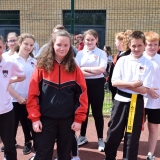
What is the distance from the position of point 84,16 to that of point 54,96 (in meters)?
7.46

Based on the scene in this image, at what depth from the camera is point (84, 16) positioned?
9719 mm

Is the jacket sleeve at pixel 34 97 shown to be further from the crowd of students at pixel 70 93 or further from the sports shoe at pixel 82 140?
the sports shoe at pixel 82 140

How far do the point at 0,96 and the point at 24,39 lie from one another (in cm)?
109

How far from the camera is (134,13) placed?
8656mm

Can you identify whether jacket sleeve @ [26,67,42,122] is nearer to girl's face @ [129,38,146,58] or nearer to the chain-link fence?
girl's face @ [129,38,146,58]

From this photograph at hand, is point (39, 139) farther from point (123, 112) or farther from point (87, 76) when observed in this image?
point (87, 76)

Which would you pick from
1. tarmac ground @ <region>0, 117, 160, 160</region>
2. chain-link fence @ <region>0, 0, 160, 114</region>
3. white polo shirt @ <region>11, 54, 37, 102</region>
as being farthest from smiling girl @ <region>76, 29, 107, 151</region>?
chain-link fence @ <region>0, 0, 160, 114</region>

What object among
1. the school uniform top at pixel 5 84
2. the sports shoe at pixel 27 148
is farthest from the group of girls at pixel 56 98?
the sports shoe at pixel 27 148

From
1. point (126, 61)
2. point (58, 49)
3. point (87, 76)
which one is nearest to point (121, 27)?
point (87, 76)

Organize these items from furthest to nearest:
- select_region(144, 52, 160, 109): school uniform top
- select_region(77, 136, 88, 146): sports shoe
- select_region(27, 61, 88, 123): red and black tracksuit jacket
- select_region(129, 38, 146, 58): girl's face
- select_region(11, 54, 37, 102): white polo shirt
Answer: select_region(77, 136, 88, 146): sports shoe, select_region(11, 54, 37, 102): white polo shirt, select_region(144, 52, 160, 109): school uniform top, select_region(129, 38, 146, 58): girl's face, select_region(27, 61, 88, 123): red and black tracksuit jacket

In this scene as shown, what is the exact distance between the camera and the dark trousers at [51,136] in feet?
9.14

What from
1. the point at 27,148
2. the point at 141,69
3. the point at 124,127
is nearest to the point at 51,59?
the point at 141,69

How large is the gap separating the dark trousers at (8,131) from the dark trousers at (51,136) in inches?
15.9

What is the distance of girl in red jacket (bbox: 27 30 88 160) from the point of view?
273 centimetres
